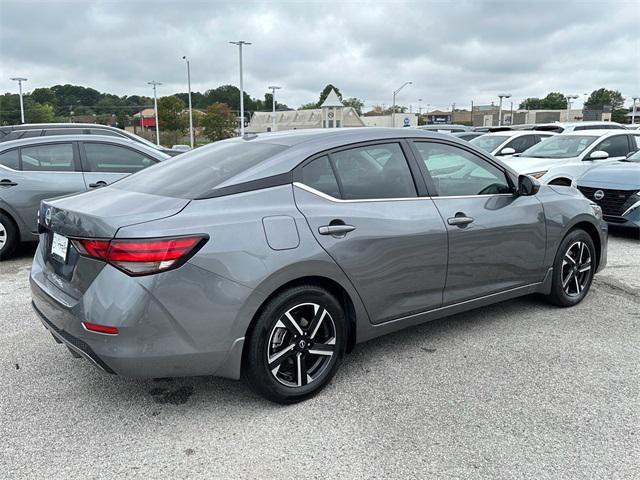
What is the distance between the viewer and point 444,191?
3.92 meters

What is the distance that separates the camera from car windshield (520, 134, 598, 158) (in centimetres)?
1036

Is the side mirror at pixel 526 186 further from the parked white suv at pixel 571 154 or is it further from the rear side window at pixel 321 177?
the parked white suv at pixel 571 154

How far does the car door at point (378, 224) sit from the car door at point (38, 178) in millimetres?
4821

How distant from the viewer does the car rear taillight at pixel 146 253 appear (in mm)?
2697

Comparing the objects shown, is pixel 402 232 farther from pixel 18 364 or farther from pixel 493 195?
pixel 18 364

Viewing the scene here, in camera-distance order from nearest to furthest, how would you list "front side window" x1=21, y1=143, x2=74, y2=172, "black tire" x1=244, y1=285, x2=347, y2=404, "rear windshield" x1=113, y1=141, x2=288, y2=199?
"black tire" x1=244, y1=285, x2=347, y2=404
"rear windshield" x1=113, y1=141, x2=288, y2=199
"front side window" x1=21, y1=143, x2=74, y2=172

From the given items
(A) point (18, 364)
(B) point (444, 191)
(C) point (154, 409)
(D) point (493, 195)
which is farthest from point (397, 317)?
(A) point (18, 364)

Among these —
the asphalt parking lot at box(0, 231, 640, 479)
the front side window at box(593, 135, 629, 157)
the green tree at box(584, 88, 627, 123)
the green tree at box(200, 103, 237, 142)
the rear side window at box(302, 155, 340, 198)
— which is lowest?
the asphalt parking lot at box(0, 231, 640, 479)

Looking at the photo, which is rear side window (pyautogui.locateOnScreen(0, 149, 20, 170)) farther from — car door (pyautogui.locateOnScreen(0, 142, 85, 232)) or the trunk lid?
the trunk lid

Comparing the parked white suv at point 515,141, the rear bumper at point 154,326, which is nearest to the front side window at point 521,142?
the parked white suv at point 515,141

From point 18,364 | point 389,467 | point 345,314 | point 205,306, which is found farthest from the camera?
point 18,364

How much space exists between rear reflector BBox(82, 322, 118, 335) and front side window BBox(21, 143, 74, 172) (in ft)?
16.5

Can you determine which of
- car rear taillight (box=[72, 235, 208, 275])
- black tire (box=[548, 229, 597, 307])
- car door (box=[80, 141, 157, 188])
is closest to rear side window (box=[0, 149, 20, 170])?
car door (box=[80, 141, 157, 188])

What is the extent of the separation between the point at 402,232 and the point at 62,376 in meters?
2.39
